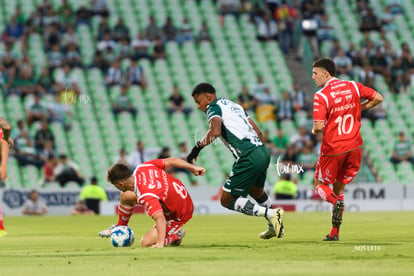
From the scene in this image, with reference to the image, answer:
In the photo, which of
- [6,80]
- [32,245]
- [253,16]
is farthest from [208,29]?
[32,245]

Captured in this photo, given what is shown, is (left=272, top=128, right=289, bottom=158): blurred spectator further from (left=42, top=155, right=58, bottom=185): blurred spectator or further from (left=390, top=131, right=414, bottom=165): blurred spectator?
(left=42, top=155, right=58, bottom=185): blurred spectator

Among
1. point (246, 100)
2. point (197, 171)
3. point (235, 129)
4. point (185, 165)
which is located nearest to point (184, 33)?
point (246, 100)

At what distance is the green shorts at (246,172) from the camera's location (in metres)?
13.1

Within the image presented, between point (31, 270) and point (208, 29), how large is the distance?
27.8 meters

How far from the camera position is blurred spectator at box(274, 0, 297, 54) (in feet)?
121

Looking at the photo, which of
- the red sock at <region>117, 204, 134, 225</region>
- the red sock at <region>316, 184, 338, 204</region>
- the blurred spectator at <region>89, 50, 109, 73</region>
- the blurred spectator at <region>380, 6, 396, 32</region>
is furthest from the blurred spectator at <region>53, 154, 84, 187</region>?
the red sock at <region>316, 184, 338, 204</region>

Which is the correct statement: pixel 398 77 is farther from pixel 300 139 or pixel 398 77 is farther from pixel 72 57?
pixel 72 57

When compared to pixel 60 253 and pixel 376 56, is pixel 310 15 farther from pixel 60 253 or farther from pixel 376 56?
pixel 60 253

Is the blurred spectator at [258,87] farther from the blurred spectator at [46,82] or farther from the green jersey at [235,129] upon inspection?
the green jersey at [235,129]

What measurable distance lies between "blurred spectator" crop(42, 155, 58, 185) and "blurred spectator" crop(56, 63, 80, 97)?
2745 millimetres

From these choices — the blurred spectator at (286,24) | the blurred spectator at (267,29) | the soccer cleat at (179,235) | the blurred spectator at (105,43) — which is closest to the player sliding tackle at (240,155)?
the soccer cleat at (179,235)

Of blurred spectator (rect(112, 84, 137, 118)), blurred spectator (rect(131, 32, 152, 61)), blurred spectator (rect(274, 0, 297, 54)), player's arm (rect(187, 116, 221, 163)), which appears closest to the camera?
player's arm (rect(187, 116, 221, 163))

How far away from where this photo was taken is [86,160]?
30.2 meters

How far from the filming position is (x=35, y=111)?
30.3 m
